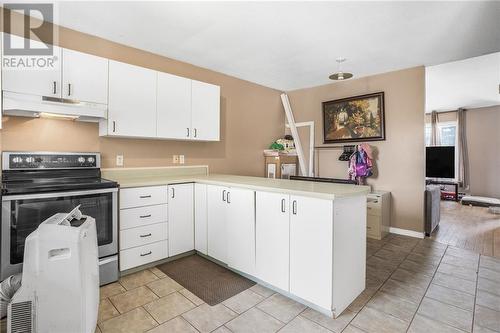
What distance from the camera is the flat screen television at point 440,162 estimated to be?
22.1 feet

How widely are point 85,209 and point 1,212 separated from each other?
525mm

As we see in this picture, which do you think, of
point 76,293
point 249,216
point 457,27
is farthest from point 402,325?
point 457,27

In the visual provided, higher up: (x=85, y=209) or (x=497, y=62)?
(x=497, y=62)

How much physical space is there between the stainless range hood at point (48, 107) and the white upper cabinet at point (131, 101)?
0.45 ft

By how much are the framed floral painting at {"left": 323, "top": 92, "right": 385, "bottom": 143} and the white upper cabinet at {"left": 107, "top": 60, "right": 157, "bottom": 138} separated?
3047 millimetres

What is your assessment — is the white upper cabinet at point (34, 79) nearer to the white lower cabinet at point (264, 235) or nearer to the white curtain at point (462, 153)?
the white lower cabinet at point (264, 235)

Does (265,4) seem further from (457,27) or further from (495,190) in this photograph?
(495,190)

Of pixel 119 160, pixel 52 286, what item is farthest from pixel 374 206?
pixel 52 286

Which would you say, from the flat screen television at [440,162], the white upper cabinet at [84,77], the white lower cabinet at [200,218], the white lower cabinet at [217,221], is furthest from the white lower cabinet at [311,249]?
the flat screen television at [440,162]

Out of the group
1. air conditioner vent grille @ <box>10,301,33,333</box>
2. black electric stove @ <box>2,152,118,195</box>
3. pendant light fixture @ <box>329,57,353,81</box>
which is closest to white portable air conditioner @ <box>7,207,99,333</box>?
air conditioner vent grille @ <box>10,301,33,333</box>

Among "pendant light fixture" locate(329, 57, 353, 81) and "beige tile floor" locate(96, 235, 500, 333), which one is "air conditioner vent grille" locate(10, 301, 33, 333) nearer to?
"beige tile floor" locate(96, 235, 500, 333)

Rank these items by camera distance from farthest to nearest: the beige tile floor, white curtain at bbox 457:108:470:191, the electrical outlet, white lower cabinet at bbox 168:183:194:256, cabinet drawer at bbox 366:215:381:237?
white curtain at bbox 457:108:470:191 → cabinet drawer at bbox 366:215:381:237 → the electrical outlet → white lower cabinet at bbox 168:183:194:256 → the beige tile floor

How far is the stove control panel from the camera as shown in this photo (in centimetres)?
228

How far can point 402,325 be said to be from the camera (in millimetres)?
1785
